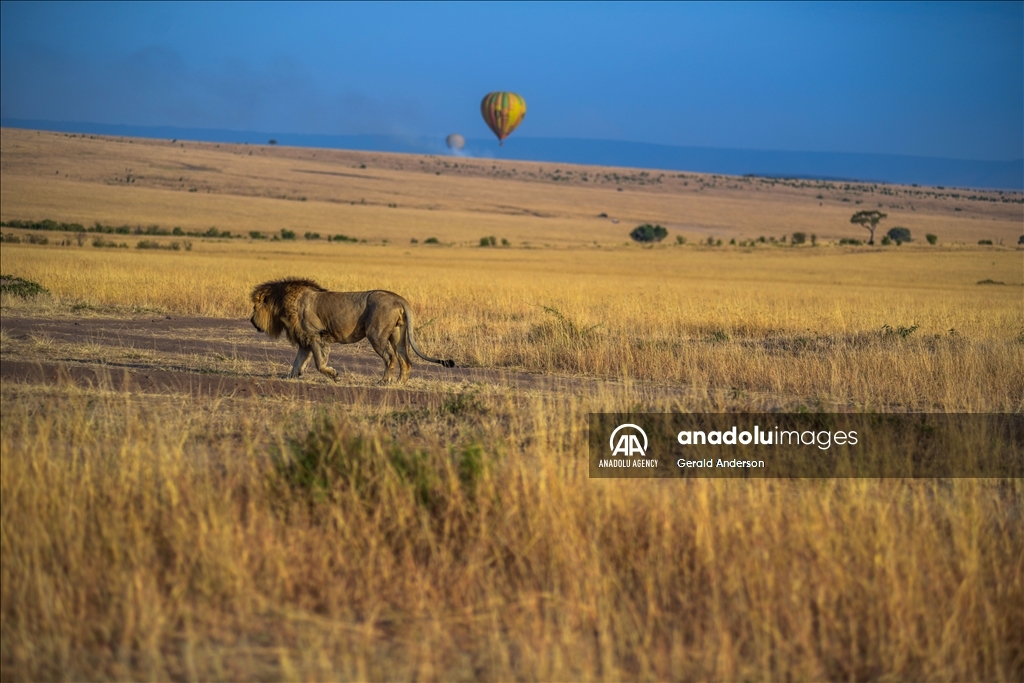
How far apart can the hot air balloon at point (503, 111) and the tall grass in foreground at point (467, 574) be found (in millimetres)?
75946

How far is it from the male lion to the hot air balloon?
2786 inches

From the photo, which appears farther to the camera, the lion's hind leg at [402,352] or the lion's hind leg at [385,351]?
the lion's hind leg at [402,352]

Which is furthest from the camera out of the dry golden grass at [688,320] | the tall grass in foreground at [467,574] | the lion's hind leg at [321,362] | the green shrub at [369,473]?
the dry golden grass at [688,320]

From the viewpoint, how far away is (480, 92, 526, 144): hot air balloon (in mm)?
80062

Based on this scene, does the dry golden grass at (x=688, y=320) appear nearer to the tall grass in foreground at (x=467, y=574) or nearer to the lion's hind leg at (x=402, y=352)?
the lion's hind leg at (x=402, y=352)

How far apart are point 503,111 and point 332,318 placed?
235 ft

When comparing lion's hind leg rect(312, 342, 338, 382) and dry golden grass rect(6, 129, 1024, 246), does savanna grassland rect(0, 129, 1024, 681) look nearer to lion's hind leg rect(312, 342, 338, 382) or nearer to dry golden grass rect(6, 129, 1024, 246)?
lion's hind leg rect(312, 342, 338, 382)

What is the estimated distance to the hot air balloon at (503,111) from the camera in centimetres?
8006

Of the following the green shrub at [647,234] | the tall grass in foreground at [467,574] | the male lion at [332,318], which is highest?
the green shrub at [647,234]

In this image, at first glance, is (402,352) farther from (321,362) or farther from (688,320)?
(688,320)

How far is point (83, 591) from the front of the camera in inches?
181

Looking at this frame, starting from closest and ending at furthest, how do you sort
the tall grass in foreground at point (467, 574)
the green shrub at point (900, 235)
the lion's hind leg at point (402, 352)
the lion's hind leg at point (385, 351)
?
the tall grass in foreground at point (467, 574) < the lion's hind leg at point (385, 351) < the lion's hind leg at point (402, 352) < the green shrub at point (900, 235)

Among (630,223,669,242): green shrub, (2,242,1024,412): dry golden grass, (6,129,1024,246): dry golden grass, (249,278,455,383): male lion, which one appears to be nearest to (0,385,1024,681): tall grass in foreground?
(249,278,455,383): male lion

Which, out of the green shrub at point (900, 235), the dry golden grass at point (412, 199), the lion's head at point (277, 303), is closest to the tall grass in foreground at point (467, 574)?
the lion's head at point (277, 303)
